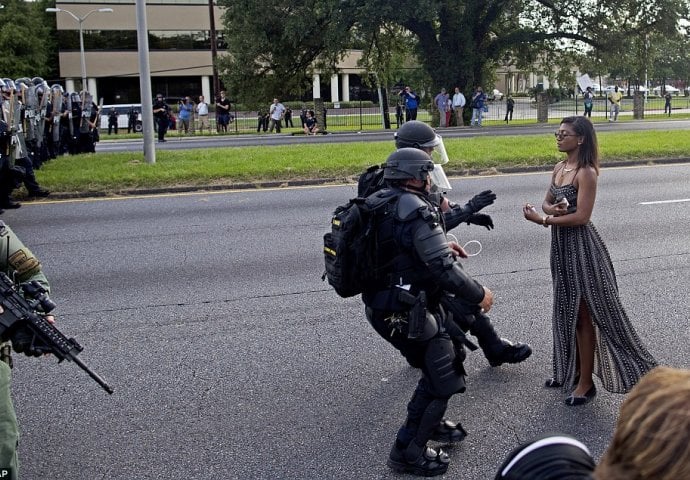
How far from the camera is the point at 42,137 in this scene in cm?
1712

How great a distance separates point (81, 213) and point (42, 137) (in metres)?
6.21

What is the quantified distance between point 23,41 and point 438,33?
36.7 metres

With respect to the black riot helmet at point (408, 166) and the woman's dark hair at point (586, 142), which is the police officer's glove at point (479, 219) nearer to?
the woman's dark hair at point (586, 142)

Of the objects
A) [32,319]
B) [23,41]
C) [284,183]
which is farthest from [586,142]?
[23,41]

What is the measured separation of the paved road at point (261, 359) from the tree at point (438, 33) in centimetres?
2652

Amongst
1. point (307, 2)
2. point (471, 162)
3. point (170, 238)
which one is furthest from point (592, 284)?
point (307, 2)

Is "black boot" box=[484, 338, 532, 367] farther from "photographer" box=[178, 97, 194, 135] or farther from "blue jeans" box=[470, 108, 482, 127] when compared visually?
"photographer" box=[178, 97, 194, 135]

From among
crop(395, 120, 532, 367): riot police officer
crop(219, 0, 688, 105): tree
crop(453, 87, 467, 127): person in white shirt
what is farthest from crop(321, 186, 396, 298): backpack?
crop(453, 87, 467, 127): person in white shirt

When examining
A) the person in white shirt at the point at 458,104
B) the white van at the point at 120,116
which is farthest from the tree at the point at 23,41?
the person in white shirt at the point at 458,104

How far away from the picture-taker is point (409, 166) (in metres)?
4.00

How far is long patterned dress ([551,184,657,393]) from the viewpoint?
15.3ft

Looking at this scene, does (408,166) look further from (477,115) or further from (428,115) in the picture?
(428,115)

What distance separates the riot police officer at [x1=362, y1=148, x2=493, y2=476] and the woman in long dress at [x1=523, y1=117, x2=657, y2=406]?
907mm

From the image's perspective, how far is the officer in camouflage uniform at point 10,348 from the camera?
2.49m
